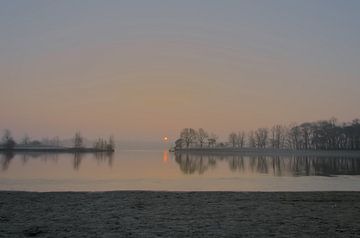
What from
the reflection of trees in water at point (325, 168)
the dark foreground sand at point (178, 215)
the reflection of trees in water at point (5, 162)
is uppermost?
the reflection of trees in water at point (5, 162)

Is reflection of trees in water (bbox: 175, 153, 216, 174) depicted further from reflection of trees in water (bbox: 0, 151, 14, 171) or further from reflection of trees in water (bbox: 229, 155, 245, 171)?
reflection of trees in water (bbox: 0, 151, 14, 171)

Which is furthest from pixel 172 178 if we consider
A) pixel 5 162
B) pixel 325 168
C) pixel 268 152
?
pixel 268 152

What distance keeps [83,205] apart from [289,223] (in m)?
6.77

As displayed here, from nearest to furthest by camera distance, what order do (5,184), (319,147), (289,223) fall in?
1. (289,223)
2. (5,184)
3. (319,147)

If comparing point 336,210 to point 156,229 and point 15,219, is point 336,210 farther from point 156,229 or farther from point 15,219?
point 15,219

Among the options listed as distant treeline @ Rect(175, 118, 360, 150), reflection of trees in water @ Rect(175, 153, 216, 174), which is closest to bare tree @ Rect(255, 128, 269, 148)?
distant treeline @ Rect(175, 118, 360, 150)

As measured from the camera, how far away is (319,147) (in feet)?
489

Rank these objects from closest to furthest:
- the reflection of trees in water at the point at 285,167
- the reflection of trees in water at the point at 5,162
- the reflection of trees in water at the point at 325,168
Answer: the reflection of trees in water at the point at 325,168 < the reflection of trees in water at the point at 285,167 < the reflection of trees in water at the point at 5,162

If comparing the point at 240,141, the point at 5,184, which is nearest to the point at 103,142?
the point at 240,141

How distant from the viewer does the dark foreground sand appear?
33.1 feet

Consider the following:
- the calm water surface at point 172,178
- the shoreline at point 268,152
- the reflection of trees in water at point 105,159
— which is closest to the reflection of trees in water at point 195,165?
the calm water surface at point 172,178

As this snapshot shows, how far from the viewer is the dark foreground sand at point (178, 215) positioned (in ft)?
33.1

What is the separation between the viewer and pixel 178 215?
12.5 m

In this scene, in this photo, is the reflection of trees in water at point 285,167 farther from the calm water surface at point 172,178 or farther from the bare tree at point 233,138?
Answer: the bare tree at point 233,138
